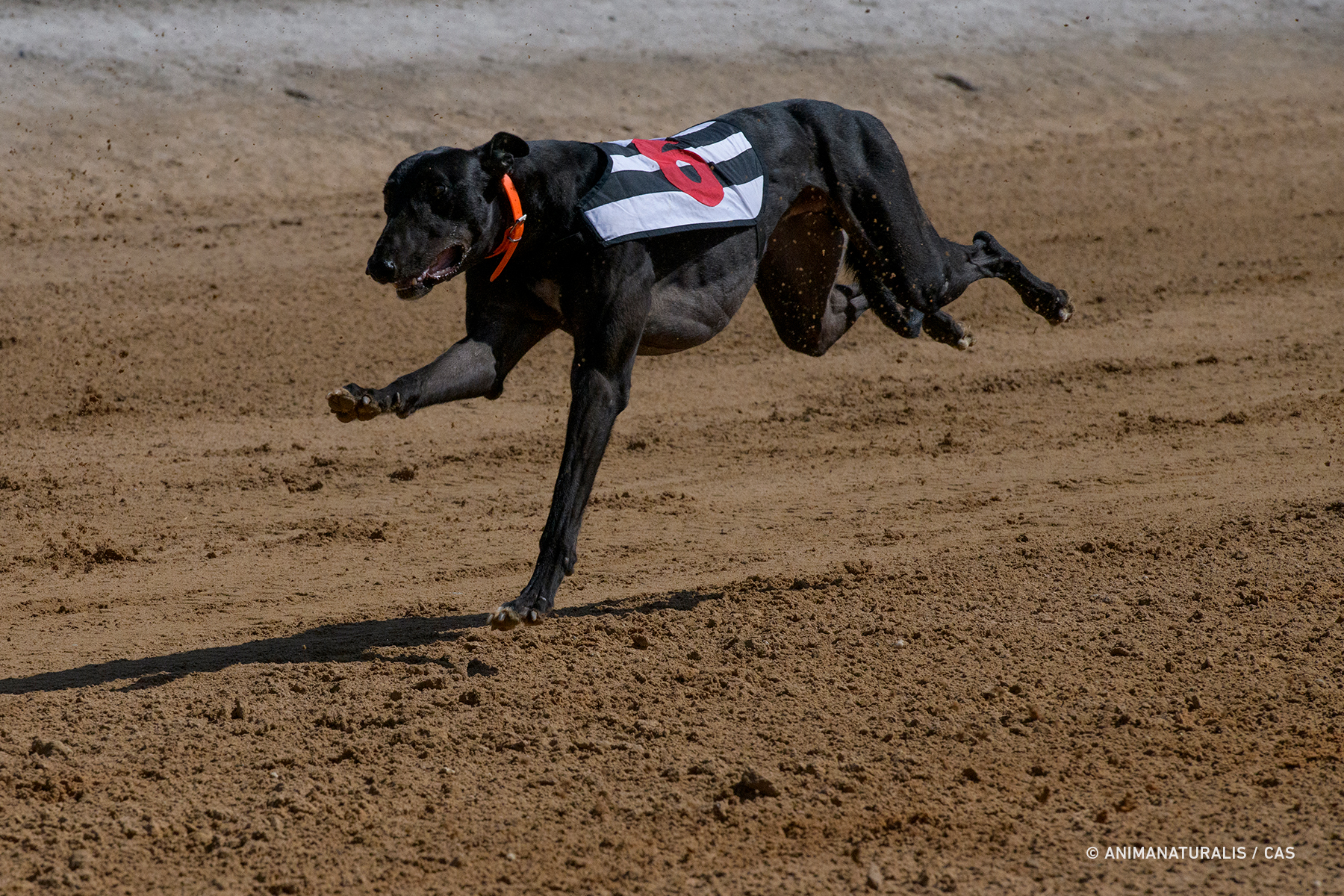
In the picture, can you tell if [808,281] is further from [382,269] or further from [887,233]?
[382,269]

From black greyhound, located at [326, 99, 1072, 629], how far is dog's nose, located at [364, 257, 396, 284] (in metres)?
0.01

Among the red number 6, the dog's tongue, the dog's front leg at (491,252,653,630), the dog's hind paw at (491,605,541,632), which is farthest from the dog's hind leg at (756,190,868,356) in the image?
the dog's hind paw at (491,605,541,632)

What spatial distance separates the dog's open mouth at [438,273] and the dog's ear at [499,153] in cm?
28

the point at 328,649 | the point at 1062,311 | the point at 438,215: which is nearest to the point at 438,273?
the point at 438,215

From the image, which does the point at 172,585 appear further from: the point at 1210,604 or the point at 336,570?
the point at 1210,604

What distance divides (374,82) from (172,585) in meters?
8.34

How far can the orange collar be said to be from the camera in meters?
4.76

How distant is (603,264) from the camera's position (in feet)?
16.3

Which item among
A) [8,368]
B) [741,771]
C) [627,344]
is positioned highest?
[627,344]

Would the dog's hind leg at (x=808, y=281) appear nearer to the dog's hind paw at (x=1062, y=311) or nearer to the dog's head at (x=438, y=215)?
the dog's hind paw at (x=1062, y=311)

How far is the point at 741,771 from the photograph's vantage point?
413cm

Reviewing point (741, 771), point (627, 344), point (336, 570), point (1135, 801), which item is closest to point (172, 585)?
point (336, 570)

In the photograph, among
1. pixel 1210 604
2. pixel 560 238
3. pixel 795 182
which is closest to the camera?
pixel 560 238

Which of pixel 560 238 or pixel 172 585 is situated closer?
pixel 560 238
